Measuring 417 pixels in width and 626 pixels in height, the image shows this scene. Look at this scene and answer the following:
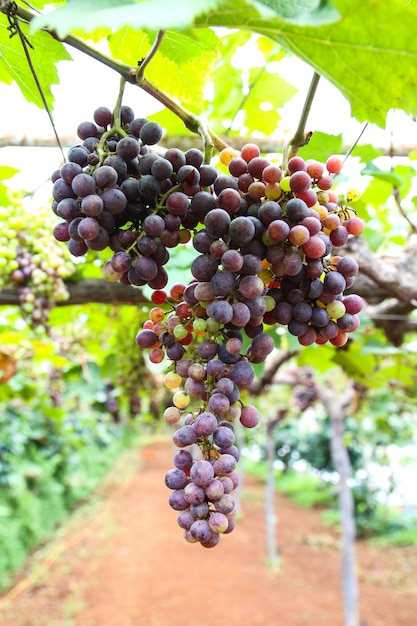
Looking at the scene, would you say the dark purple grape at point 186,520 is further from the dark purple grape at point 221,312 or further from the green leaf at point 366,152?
the green leaf at point 366,152

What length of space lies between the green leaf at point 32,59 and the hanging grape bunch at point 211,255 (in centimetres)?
42

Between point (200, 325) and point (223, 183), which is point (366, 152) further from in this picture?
point (200, 325)

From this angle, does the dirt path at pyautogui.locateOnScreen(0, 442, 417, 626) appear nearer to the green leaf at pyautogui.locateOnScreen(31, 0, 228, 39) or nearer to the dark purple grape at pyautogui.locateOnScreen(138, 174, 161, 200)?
the dark purple grape at pyautogui.locateOnScreen(138, 174, 161, 200)

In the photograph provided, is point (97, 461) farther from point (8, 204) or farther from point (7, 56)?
point (7, 56)

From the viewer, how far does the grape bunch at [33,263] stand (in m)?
Result: 2.60

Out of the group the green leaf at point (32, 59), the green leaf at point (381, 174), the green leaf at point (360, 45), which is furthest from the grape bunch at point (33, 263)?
the green leaf at point (360, 45)

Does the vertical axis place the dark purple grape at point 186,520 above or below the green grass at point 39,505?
above

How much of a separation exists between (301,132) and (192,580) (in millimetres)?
10893

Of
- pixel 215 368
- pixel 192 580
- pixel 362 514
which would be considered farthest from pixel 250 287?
pixel 362 514

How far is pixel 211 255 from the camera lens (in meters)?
0.89

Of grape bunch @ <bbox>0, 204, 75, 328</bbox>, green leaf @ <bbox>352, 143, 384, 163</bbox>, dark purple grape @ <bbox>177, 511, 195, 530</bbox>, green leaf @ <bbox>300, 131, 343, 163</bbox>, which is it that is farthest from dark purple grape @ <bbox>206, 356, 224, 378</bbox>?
grape bunch @ <bbox>0, 204, 75, 328</bbox>

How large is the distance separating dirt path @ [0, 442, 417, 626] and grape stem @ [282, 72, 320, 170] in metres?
9.20

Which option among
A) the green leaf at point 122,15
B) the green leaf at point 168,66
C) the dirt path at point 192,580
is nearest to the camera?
the green leaf at point 122,15

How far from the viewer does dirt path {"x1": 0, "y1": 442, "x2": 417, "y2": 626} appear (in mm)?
8875
